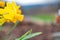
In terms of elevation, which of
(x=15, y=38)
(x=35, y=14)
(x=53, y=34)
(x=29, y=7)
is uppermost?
(x=29, y=7)

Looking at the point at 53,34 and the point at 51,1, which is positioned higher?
the point at 51,1

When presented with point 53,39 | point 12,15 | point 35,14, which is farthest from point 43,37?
point 35,14

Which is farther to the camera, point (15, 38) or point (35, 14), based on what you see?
point (35, 14)

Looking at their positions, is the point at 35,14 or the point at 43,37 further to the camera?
the point at 35,14

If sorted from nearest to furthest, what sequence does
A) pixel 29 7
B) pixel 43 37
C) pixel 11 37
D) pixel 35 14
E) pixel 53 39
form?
pixel 11 37, pixel 43 37, pixel 53 39, pixel 35 14, pixel 29 7

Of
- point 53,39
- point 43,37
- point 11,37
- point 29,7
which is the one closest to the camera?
point 11,37

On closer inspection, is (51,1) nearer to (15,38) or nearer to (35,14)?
(35,14)

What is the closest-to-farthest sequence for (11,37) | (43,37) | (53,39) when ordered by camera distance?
(11,37) → (43,37) → (53,39)

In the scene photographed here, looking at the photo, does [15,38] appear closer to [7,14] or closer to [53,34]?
[7,14]

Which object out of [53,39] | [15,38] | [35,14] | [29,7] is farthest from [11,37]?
[29,7]
